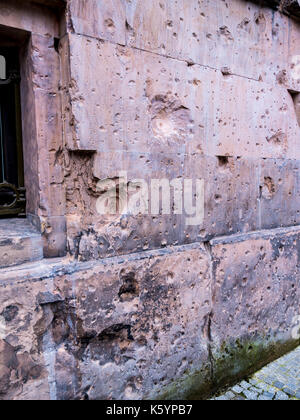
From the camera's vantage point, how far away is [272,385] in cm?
263

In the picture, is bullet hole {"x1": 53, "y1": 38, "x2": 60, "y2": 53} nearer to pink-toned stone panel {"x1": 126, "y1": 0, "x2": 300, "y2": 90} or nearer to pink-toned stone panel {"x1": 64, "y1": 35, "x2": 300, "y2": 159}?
pink-toned stone panel {"x1": 64, "y1": 35, "x2": 300, "y2": 159}

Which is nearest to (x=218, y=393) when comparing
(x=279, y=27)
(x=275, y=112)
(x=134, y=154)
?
(x=134, y=154)

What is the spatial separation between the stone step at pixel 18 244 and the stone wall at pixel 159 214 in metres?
0.08

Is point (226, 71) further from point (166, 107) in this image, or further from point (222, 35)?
point (166, 107)

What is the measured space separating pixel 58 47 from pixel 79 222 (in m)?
1.09

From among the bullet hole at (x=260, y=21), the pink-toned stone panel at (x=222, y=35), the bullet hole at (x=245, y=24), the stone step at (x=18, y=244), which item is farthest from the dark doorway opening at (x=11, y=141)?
the bullet hole at (x=260, y=21)

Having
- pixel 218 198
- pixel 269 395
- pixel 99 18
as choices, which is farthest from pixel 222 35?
pixel 269 395

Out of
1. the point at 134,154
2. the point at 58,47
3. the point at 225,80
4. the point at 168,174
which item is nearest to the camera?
the point at 58,47

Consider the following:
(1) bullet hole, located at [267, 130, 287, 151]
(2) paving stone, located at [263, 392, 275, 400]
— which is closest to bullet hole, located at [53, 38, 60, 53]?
(1) bullet hole, located at [267, 130, 287, 151]

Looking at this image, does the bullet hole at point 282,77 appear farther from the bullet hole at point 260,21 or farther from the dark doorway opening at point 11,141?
the dark doorway opening at point 11,141

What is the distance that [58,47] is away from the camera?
195 cm

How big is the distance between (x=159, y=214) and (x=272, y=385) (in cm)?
176

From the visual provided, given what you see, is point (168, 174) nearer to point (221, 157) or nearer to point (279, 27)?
point (221, 157)

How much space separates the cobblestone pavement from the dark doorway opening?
2.16 metres
